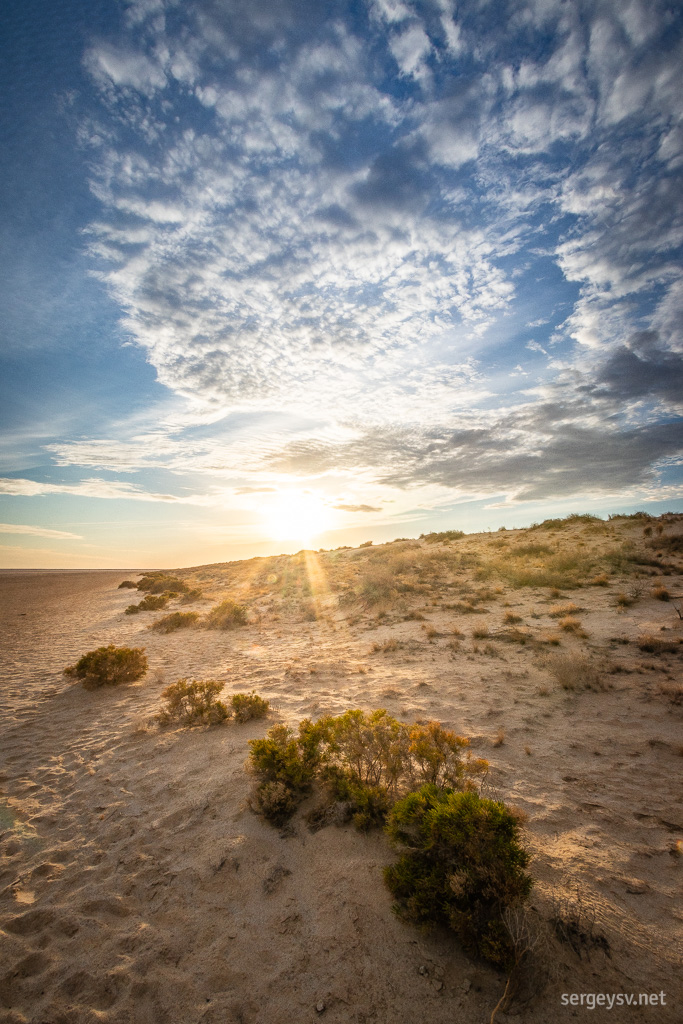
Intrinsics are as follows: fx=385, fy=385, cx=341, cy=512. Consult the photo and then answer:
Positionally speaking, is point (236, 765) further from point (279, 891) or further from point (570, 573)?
point (570, 573)

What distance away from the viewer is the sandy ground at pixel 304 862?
313 centimetres

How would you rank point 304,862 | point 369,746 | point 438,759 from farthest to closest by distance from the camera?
point 369,746 → point 438,759 → point 304,862

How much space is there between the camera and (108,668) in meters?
10.8

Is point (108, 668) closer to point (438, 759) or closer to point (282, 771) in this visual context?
point (282, 771)

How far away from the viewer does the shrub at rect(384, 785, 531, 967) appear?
3.20 m

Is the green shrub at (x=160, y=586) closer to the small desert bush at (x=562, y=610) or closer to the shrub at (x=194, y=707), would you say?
the shrub at (x=194, y=707)

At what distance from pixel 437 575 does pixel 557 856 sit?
16372mm

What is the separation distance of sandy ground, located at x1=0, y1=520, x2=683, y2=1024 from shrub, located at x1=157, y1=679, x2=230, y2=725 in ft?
0.92

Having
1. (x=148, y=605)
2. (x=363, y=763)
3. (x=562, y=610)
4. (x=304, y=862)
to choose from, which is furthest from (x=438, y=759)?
(x=148, y=605)

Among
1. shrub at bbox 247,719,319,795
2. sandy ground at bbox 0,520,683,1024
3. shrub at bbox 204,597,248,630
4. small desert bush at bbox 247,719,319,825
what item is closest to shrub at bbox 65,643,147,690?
sandy ground at bbox 0,520,683,1024

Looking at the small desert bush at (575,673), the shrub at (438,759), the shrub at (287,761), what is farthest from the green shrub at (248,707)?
the small desert bush at (575,673)

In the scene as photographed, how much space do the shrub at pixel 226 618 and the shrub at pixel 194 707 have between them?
9.32 meters

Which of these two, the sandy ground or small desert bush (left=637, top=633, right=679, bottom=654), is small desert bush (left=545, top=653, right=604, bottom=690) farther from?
small desert bush (left=637, top=633, right=679, bottom=654)

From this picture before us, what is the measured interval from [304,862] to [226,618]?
14980mm
